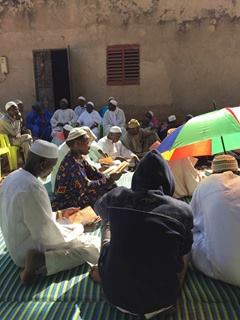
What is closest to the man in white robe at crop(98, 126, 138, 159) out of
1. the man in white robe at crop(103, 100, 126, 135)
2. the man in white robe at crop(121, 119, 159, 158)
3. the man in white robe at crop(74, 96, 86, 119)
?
the man in white robe at crop(121, 119, 159, 158)

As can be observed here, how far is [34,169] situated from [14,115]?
515 cm

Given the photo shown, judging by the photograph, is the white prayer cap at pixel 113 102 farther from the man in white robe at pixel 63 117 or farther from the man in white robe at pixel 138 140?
the man in white robe at pixel 138 140

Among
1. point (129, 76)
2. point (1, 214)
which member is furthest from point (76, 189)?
point (129, 76)

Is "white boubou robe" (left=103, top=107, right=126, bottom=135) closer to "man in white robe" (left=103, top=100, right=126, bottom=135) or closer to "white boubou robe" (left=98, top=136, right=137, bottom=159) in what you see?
"man in white robe" (left=103, top=100, right=126, bottom=135)

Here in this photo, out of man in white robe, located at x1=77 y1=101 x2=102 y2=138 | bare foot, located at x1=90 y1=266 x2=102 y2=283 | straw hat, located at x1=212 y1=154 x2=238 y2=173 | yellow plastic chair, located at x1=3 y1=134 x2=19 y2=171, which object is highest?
straw hat, located at x1=212 y1=154 x2=238 y2=173

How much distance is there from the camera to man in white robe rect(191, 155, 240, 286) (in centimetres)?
262

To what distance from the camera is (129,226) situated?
7.38 ft

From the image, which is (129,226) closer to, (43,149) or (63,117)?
(43,149)

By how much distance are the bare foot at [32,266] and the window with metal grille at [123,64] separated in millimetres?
7903

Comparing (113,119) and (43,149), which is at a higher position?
(43,149)

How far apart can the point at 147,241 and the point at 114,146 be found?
18.0 feet

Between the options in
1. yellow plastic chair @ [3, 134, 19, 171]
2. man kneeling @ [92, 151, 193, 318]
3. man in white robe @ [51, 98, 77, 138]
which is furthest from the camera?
man in white robe @ [51, 98, 77, 138]

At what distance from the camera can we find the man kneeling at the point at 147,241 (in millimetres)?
2240

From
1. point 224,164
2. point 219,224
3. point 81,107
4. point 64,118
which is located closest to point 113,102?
point 81,107
